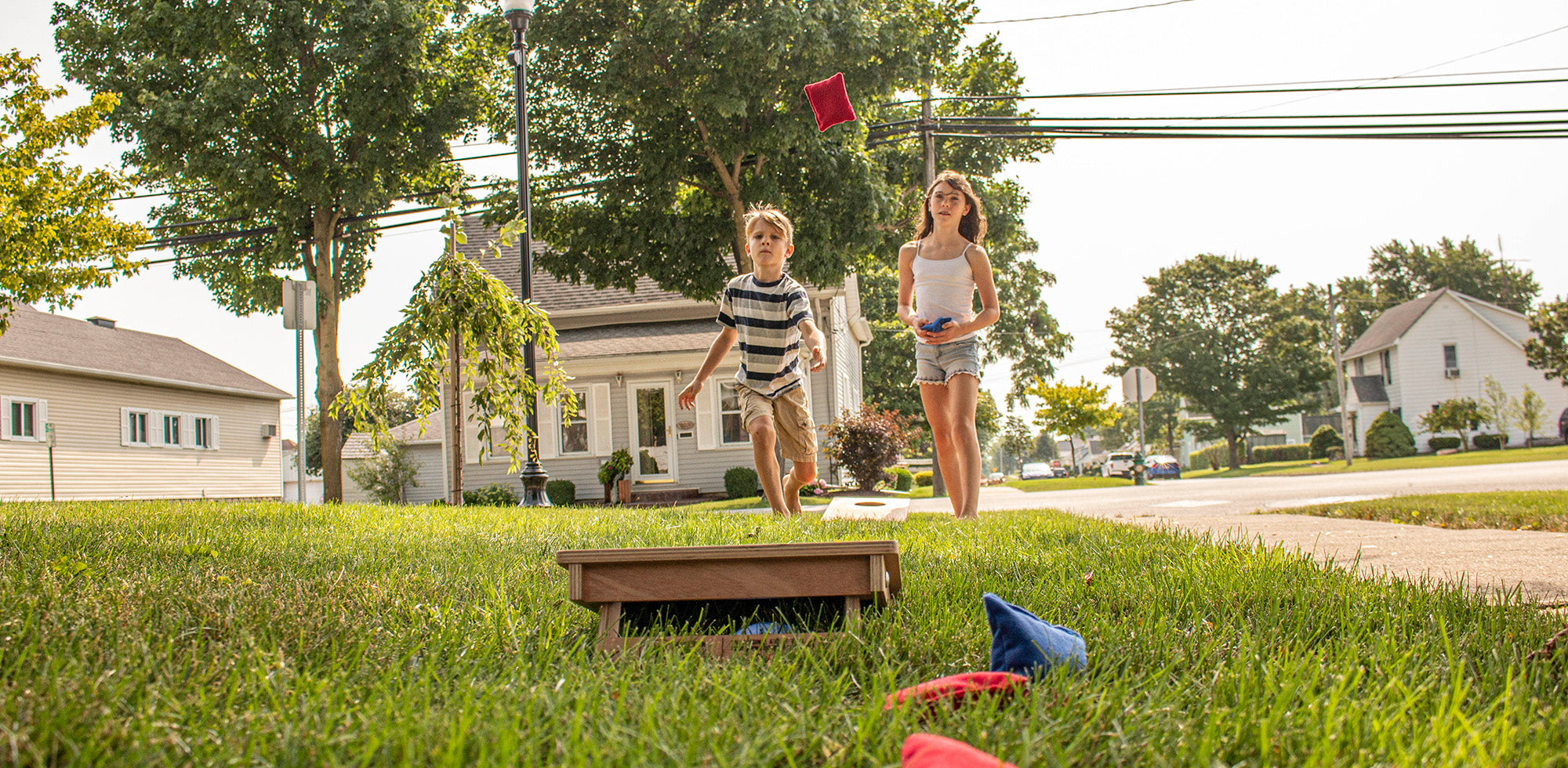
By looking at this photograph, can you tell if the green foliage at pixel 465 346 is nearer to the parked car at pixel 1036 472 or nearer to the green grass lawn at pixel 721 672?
the green grass lawn at pixel 721 672

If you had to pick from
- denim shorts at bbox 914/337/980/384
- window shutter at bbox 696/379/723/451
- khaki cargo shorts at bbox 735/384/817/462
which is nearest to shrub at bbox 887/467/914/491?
window shutter at bbox 696/379/723/451

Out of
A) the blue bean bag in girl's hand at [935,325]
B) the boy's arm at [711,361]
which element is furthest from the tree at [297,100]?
the blue bean bag in girl's hand at [935,325]

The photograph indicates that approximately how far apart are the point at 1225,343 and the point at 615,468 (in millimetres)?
46399

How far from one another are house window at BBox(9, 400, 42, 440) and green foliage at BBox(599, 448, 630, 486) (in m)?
16.3

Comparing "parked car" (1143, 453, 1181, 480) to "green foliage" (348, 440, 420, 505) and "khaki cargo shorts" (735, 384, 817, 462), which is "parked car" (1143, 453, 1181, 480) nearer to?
"green foliage" (348, 440, 420, 505)

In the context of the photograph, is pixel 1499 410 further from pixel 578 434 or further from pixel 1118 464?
pixel 578 434

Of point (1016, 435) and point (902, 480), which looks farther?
point (1016, 435)

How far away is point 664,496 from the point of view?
1909 cm

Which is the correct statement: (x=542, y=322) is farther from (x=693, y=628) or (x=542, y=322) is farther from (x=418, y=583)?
(x=693, y=628)

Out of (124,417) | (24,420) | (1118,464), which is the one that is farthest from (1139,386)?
(1118,464)

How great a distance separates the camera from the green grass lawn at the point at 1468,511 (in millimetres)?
5676

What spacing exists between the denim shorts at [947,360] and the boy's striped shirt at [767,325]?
2.36 feet

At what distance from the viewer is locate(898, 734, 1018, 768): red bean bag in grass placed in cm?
110

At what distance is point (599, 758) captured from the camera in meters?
1.16
